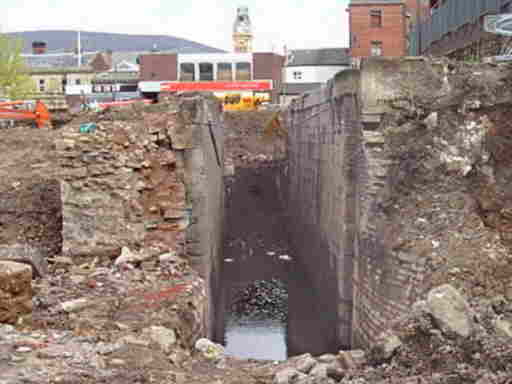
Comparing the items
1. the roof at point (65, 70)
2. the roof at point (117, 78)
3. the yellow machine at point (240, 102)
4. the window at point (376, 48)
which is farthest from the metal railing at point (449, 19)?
the roof at point (65, 70)

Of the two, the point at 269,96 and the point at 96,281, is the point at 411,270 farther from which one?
the point at 269,96

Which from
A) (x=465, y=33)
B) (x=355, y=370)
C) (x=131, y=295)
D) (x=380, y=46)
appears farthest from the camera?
(x=380, y=46)

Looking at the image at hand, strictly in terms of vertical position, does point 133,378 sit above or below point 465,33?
below

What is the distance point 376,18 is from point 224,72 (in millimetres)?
14452

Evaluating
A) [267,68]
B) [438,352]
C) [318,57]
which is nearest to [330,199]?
[438,352]

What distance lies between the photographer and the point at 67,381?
5.94m

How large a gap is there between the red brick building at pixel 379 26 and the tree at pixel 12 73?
21620 millimetres

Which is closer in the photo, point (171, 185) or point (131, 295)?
point (131, 295)

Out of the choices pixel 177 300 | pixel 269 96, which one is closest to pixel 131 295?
pixel 177 300

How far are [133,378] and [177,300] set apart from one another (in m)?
3.01

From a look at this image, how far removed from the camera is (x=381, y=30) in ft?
157

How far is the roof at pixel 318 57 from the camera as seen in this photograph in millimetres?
59562

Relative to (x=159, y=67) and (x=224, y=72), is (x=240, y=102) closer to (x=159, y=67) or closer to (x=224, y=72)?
(x=224, y=72)

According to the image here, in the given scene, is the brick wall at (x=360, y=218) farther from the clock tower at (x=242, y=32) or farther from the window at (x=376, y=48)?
the clock tower at (x=242, y=32)
